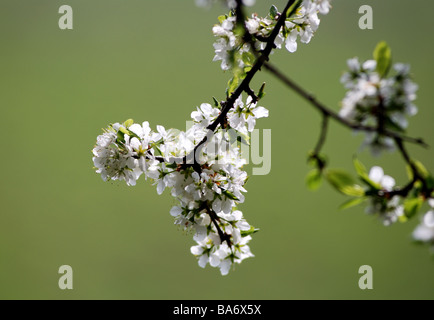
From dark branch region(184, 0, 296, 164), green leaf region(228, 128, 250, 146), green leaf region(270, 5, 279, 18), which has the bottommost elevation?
green leaf region(228, 128, 250, 146)

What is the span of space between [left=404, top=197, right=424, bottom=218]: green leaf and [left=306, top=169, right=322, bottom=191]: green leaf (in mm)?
121

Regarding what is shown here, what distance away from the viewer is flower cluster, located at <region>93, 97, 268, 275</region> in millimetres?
804

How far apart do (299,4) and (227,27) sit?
0.14 metres

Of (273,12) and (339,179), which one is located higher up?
(273,12)

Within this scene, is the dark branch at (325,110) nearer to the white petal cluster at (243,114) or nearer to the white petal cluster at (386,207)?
the white petal cluster at (386,207)

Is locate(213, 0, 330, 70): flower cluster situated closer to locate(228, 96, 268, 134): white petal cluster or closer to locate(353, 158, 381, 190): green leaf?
locate(228, 96, 268, 134): white petal cluster

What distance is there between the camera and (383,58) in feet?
1.50

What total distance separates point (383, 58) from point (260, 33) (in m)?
0.40

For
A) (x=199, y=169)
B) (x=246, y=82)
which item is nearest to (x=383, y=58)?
(x=246, y=82)

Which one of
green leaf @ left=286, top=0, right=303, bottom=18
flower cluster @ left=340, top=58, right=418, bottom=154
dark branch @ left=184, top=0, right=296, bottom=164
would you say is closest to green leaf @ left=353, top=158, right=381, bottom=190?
flower cluster @ left=340, top=58, right=418, bottom=154

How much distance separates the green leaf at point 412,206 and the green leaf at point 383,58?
0.16 meters

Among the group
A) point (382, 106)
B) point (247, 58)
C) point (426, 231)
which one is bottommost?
point (426, 231)

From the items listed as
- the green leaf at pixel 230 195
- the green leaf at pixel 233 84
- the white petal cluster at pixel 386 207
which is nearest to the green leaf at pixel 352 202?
the white petal cluster at pixel 386 207

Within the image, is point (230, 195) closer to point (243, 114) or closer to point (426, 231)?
point (243, 114)
